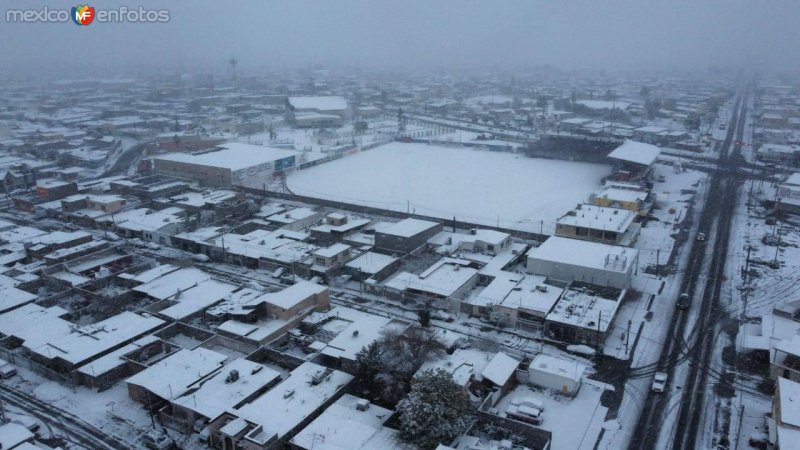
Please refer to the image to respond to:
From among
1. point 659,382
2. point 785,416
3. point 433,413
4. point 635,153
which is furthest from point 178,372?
point 635,153

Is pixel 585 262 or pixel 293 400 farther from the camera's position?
pixel 585 262

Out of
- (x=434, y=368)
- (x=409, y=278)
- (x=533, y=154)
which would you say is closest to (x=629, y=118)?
(x=533, y=154)

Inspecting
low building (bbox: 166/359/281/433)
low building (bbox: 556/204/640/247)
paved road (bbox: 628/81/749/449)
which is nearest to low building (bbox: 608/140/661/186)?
paved road (bbox: 628/81/749/449)

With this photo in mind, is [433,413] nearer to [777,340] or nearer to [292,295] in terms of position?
[292,295]

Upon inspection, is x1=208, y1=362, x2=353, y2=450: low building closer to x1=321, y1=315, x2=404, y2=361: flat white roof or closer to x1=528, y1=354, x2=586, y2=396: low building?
x1=321, y1=315, x2=404, y2=361: flat white roof

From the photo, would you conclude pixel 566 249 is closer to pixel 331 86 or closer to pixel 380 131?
pixel 380 131
